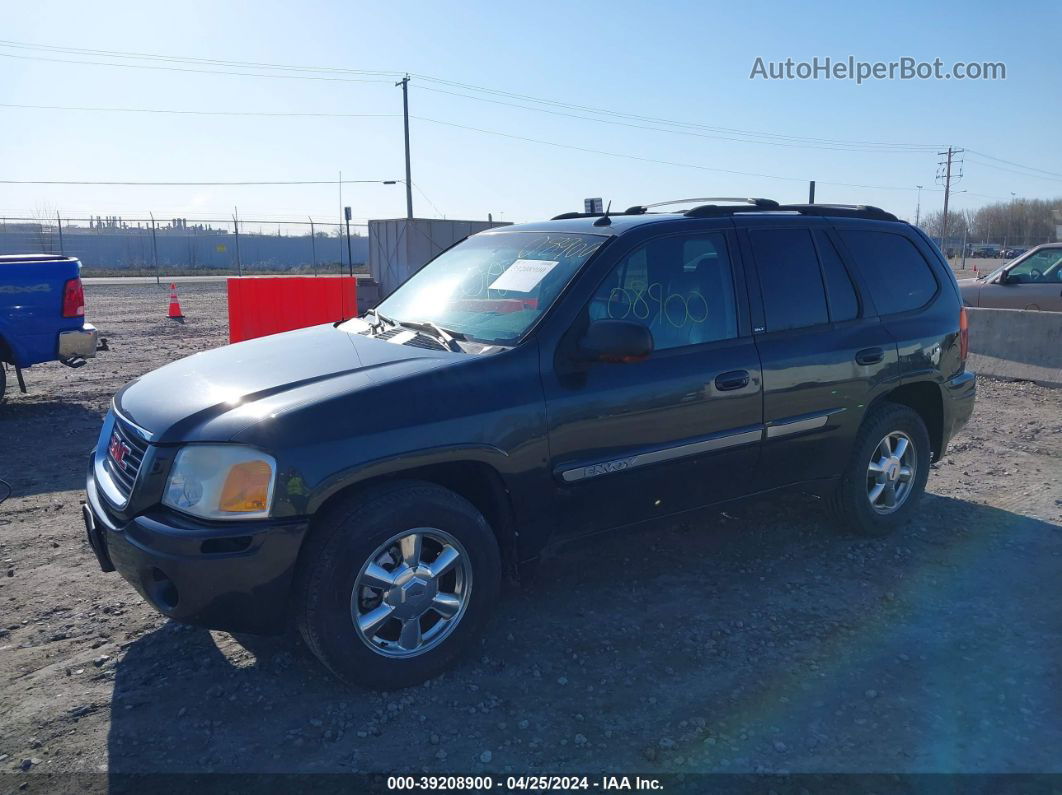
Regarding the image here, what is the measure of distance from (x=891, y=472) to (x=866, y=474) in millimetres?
261

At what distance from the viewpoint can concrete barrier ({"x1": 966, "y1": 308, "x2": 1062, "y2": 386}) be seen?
370 inches

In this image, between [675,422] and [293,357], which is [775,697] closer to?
[675,422]

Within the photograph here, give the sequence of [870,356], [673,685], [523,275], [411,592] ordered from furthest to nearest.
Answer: [870,356] < [523,275] < [673,685] < [411,592]

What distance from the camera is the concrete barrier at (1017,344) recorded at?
9406 mm

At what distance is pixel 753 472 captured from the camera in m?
4.32

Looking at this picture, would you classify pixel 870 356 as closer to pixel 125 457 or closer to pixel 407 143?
pixel 125 457

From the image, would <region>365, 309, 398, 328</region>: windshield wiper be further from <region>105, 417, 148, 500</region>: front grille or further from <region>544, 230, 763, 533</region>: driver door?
<region>105, 417, 148, 500</region>: front grille

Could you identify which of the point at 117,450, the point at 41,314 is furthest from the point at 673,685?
the point at 41,314

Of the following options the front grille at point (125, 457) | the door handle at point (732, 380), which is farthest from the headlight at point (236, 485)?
the door handle at point (732, 380)

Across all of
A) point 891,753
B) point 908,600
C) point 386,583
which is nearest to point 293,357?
point 386,583

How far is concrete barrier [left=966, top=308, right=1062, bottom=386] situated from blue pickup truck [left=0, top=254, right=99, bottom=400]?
9.99 m

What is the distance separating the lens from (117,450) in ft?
11.5

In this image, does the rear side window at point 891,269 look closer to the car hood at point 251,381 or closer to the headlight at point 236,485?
the car hood at point 251,381

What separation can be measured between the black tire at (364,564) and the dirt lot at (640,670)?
0.13 m
